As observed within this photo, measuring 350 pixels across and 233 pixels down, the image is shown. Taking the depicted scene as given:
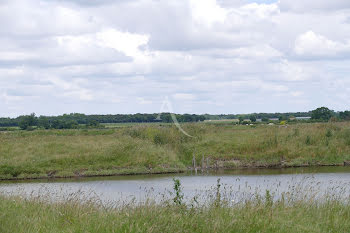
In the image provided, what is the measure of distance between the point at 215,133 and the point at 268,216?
41178mm

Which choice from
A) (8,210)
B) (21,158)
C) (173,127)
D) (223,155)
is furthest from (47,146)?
(8,210)

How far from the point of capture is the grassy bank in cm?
865

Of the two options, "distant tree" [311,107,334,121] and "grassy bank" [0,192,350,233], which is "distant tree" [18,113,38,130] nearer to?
"distant tree" [311,107,334,121]

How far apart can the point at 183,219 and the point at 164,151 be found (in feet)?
107

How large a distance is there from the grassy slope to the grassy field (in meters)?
27.7

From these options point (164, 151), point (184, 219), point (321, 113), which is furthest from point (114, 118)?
point (184, 219)

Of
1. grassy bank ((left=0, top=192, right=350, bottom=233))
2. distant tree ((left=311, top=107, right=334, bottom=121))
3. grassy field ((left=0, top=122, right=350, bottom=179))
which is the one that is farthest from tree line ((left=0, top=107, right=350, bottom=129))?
grassy bank ((left=0, top=192, right=350, bottom=233))

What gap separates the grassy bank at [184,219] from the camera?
340 inches

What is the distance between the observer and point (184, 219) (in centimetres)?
904

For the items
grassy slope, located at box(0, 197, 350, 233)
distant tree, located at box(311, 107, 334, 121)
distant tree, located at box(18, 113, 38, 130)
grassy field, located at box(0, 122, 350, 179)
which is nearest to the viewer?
grassy slope, located at box(0, 197, 350, 233)

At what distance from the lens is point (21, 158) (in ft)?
132

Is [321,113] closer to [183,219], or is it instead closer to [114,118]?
[114,118]

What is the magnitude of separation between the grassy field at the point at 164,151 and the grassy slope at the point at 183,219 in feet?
90.9

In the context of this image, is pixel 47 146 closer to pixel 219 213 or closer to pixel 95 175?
pixel 95 175
